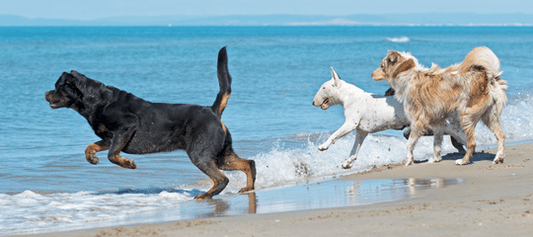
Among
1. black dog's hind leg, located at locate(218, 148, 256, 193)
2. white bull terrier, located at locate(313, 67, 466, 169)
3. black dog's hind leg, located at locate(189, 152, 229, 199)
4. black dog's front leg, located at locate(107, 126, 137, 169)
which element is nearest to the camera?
black dog's front leg, located at locate(107, 126, 137, 169)

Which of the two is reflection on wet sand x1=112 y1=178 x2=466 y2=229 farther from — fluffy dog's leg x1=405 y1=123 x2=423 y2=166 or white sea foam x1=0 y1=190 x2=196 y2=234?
fluffy dog's leg x1=405 y1=123 x2=423 y2=166

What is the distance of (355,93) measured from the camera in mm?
8258

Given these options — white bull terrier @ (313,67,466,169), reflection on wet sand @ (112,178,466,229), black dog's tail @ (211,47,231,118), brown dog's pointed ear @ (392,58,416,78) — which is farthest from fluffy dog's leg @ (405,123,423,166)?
black dog's tail @ (211,47,231,118)

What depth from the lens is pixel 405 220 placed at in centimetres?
388

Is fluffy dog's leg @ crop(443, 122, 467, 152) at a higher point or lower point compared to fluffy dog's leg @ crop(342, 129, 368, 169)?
higher

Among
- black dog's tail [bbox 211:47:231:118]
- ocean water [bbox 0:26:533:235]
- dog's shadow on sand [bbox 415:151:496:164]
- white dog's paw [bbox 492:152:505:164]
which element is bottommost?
ocean water [bbox 0:26:533:235]

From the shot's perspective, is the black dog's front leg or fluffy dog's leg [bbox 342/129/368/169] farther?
fluffy dog's leg [bbox 342/129/368/169]

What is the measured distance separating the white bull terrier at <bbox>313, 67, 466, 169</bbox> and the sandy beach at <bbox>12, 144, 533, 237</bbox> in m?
2.51

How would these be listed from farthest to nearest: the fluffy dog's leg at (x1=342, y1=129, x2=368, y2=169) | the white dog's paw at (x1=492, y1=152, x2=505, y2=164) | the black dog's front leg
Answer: the fluffy dog's leg at (x1=342, y1=129, x2=368, y2=169) < the white dog's paw at (x1=492, y1=152, x2=505, y2=164) < the black dog's front leg

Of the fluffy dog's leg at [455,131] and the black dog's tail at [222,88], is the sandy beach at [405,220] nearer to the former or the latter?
the black dog's tail at [222,88]

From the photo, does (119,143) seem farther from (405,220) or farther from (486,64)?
(486,64)

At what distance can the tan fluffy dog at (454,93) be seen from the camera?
6930 millimetres

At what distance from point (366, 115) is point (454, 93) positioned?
138 centimetres

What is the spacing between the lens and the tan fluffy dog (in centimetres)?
693
